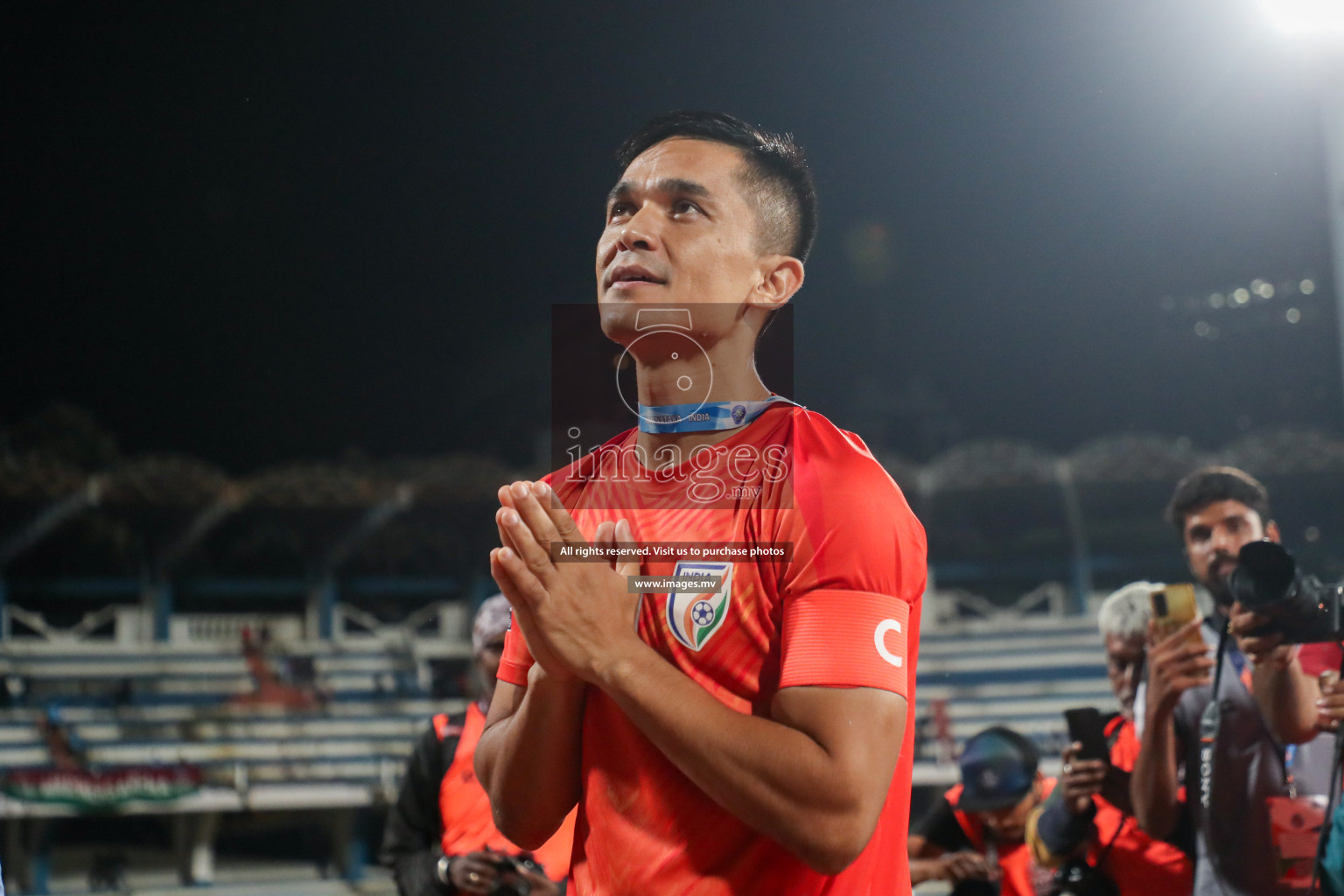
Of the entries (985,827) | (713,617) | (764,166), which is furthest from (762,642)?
(985,827)

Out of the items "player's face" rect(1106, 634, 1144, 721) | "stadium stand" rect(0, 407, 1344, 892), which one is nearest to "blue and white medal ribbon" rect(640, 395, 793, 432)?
"player's face" rect(1106, 634, 1144, 721)

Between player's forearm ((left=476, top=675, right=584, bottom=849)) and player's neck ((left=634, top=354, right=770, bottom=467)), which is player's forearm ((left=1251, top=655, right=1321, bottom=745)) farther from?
player's forearm ((left=476, top=675, right=584, bottom=849))

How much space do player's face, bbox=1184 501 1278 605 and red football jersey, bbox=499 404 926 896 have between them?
5.95ft

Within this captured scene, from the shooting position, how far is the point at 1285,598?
1972mm

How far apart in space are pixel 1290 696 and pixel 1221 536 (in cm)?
40

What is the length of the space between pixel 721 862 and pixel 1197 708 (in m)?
1.94

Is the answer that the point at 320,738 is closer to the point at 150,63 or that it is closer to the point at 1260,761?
the point at 150,63

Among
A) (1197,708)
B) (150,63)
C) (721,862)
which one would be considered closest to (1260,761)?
(1197,708)

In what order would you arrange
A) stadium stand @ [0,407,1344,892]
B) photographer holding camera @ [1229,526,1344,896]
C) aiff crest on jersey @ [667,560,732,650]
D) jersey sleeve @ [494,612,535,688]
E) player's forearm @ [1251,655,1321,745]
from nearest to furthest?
aiff crest on jersey @ [667,560,732,650] < jersey sleeve @ [494,612,535,688] < photographer holding camera @ [1229,526,1344,896] < player's forearm @ [1251,655,1321,745] < stadium stand @ [0,407,1344,892]

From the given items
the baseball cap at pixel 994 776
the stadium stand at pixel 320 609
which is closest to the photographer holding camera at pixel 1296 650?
the baseball cap at pixel 994 776

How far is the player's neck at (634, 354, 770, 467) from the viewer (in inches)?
36.2

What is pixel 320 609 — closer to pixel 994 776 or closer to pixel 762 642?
pixel 994 776

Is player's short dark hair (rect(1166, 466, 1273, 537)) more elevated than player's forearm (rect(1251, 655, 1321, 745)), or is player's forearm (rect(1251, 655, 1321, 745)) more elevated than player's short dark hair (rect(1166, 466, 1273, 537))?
player's short dark hair (rect(1166, 466, 1273, 537))

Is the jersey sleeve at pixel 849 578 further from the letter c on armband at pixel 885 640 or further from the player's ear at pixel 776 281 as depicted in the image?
the player's ear at pixel 776 281
